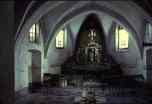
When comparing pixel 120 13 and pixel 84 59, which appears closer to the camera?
pixel 120 13

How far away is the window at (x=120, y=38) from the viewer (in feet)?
75.4

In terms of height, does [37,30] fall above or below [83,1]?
below

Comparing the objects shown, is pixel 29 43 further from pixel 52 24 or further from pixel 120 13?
pixel 120 13

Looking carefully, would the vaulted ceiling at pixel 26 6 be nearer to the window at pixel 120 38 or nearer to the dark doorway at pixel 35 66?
the dark doorway at pixel 35 66

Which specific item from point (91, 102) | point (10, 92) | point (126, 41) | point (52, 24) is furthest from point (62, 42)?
point (10, 92)

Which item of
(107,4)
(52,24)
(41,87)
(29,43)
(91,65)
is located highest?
(107,4)

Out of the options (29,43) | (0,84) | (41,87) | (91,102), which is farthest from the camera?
(41,87)

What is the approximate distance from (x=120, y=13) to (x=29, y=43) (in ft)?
23.2

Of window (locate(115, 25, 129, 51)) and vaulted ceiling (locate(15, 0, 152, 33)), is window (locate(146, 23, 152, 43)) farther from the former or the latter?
vaulted ceiling (locate(15, 0, 152, 33))

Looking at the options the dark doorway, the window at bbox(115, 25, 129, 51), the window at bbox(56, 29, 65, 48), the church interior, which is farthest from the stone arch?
the window at bbox(56, 29, 65, 48)

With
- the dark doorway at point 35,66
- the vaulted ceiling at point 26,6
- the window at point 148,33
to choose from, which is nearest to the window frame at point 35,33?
the dark doorway at point 35,66

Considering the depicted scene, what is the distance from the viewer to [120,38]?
76.6 ft

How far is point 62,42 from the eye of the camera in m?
23.5

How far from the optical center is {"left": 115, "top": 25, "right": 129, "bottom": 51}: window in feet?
75.4
